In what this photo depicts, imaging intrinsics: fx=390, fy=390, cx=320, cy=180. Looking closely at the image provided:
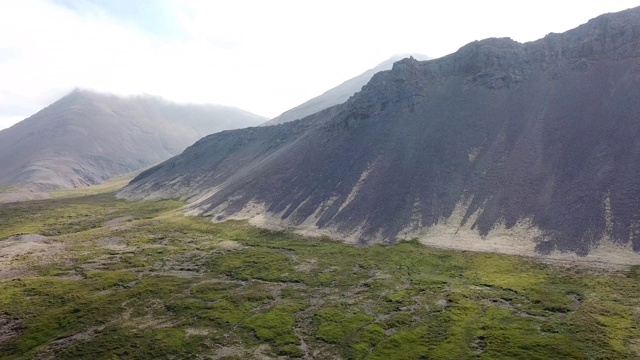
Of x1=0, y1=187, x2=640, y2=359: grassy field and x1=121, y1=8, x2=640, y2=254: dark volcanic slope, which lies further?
x1=121, y1=8, x2=640, y2=254: dark volcanic slope

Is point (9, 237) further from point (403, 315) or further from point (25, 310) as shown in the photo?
point (403, 315)

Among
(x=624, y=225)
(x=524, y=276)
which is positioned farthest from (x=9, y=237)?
(x=624, y=225)

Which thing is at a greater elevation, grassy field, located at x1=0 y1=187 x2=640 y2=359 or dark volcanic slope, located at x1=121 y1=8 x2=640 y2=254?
dark volcanic slope, located at x1=121 y1=8 x2=640 y2=254

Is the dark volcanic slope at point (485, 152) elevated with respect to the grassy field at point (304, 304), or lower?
elevated

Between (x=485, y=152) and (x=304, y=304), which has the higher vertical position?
(x=485, y=152)

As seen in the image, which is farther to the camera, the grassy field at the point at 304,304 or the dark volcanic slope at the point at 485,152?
the dark volcanic slope at the point at 485,152
